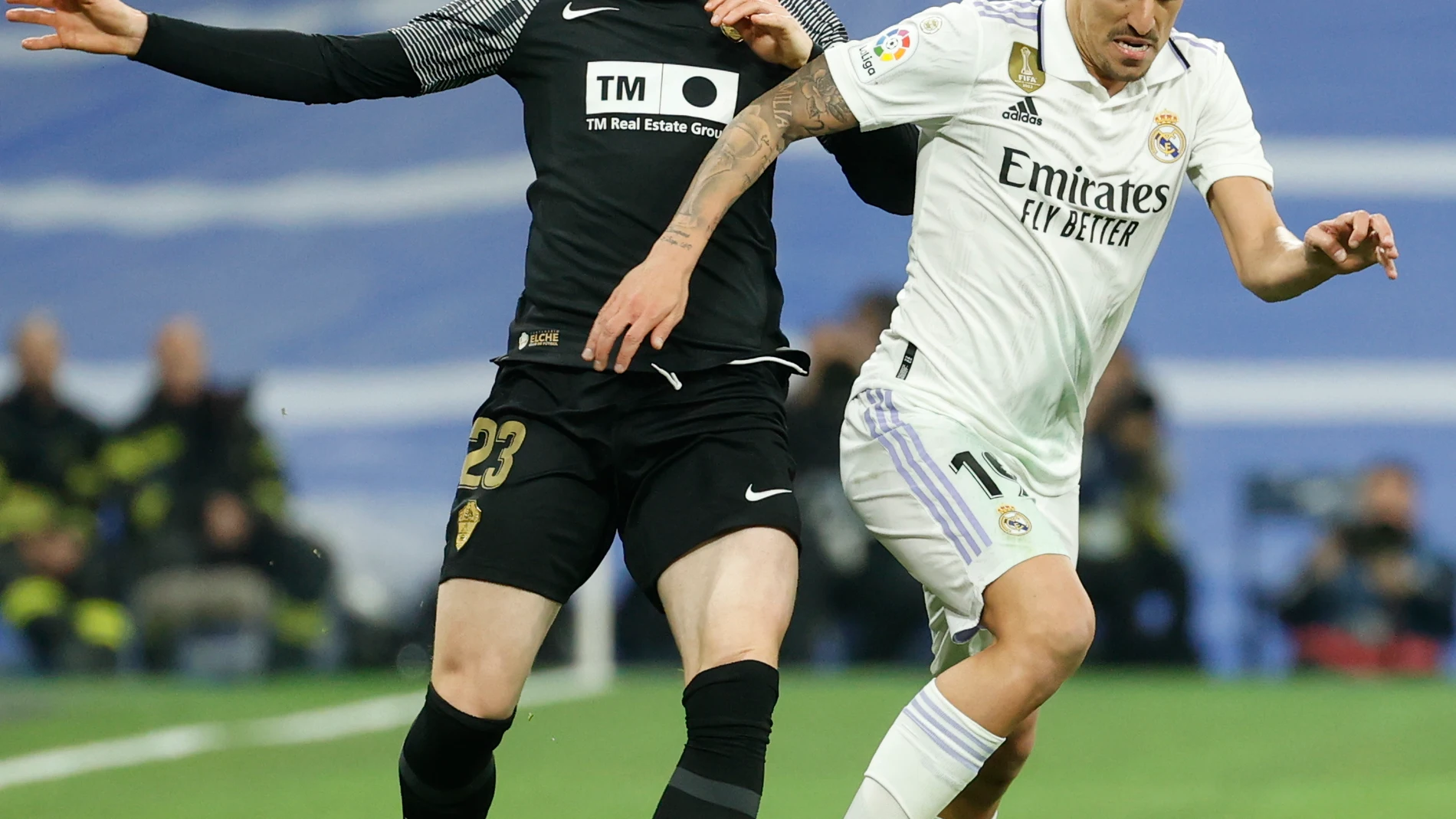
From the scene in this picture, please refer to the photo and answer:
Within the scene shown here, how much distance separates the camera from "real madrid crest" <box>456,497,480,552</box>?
14.1ft

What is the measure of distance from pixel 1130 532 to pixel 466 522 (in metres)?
6.99

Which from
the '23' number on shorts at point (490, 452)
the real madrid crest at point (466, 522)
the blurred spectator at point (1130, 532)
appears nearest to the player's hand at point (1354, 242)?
the '23' number on shorts at point (490, 452)

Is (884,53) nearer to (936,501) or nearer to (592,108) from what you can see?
(592,108)

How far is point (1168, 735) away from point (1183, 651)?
252 centimetres

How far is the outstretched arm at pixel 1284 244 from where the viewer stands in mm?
3945

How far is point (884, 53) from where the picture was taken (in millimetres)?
4293

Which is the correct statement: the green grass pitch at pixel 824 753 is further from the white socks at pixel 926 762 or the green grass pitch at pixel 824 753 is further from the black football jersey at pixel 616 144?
the black football jersey at pixel 616 144

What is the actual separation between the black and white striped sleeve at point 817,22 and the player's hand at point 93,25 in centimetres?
148

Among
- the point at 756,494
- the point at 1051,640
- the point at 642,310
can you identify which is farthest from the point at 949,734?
the point at 642,310

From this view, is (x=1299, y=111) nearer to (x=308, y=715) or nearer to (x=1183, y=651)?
(x=1183, y=651)

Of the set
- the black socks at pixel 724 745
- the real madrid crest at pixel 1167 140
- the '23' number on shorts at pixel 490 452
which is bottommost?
the black socks at pixel 724 745

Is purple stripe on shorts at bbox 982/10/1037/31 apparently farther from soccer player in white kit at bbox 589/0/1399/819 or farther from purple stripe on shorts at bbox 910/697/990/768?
purple stripe on shorts at bbox 910/697/990/768

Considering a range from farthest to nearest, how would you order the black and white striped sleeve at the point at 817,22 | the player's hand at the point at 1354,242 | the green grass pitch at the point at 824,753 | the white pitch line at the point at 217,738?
the white pitch line at the point at 217,738
the green grass pitch at the point at 824,753
the black and white striped sleeve at the point at 817,22
the player's hand at the point at 1354,242

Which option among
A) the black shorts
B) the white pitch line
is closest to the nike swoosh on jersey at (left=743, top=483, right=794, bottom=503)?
the black shorts
